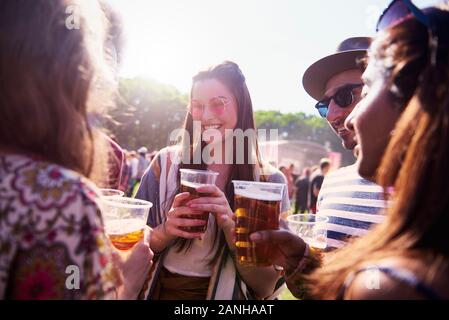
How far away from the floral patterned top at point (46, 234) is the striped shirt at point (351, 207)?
1899 mm

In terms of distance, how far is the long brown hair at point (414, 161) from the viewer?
1062 mm

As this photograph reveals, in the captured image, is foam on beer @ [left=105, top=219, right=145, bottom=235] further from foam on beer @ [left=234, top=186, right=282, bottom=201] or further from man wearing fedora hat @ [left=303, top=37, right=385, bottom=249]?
man wearing fedora hat @ [left=303, top=37, right=385, bottom=249]

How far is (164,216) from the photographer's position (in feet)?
7.96

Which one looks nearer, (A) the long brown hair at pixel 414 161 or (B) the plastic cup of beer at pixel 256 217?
(A) the long brown hair at pixel 414 161

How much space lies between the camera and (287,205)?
250 centimetres

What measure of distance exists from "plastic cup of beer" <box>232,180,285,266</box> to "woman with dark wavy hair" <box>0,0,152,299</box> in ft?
2.23

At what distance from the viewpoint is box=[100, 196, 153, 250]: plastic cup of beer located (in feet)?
5.76

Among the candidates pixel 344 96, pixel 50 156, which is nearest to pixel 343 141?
pixel 344 96

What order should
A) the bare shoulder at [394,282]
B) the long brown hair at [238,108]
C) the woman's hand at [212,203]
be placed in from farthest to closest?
the long brown hair at [238,108] → the woman's hand at [212,203] → the bare shoulder at [394,282]

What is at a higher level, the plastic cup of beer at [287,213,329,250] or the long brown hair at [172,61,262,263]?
the long brown hair at [172,61,262,263]

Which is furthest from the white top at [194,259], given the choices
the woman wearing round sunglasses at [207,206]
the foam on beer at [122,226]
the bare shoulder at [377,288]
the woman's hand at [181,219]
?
the bare shoulder at [377,288]

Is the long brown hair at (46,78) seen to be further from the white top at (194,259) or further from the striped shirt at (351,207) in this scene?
the striped shirt at (351,207)

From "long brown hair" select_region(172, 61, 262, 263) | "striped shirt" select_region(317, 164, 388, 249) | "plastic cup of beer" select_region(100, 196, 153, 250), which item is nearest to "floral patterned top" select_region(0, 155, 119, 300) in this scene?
"plastic cup of beer" select_region(100, 196, 153, 250)

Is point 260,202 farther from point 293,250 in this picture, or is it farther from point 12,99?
point 12,99
